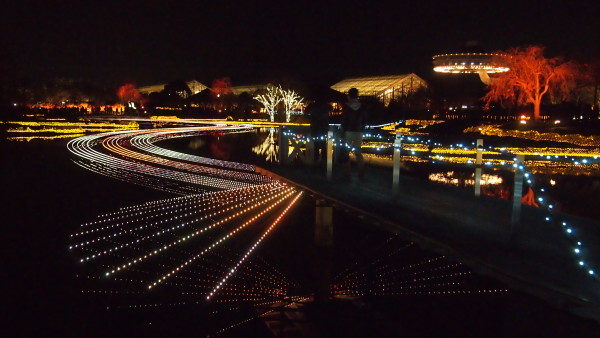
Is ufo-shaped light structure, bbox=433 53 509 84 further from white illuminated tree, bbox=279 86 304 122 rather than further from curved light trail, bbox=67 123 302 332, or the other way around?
white illuminated tree, bbox=279 86 304 122

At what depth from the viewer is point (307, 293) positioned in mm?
7070

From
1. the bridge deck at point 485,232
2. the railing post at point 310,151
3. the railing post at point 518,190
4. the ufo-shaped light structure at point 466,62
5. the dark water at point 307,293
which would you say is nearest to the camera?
the bridge deck at point 485,232

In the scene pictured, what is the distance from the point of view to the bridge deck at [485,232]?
536 cm

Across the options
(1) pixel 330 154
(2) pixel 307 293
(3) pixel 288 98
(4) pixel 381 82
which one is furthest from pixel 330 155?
(4) pixel 381 82

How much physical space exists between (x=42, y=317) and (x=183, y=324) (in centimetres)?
147

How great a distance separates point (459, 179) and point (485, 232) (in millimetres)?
7701

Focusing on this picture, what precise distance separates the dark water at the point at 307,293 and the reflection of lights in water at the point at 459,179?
411 cm

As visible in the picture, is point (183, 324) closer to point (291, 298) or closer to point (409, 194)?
point (291, 298)

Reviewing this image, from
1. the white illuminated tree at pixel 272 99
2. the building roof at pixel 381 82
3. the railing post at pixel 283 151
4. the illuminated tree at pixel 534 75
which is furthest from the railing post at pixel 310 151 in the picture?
the building roof at pixel 381 82

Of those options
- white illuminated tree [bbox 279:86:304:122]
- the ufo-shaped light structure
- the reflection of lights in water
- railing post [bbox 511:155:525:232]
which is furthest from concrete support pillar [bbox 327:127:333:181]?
white illuminated tree [bbox 279:86:304:122]

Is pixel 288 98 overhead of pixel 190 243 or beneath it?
overhead

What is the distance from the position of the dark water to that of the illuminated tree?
29.2 m

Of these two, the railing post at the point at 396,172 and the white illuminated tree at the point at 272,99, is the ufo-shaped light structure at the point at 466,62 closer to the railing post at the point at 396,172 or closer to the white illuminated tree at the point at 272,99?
the railing post at the point at 396,172

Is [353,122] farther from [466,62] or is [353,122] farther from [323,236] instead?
[466,62]
